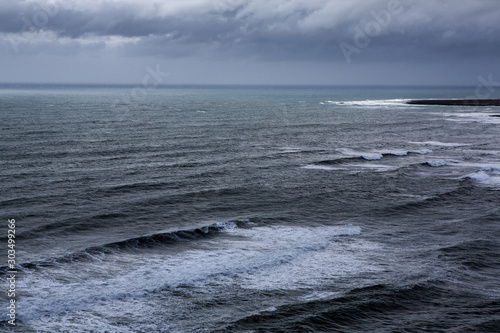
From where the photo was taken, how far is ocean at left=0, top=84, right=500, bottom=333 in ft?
59.1

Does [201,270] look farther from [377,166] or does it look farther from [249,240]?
[377,166]

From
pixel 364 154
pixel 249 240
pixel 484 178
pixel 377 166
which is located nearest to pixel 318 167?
pixel 377 166

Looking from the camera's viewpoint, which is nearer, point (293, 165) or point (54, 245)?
point (54, 245)

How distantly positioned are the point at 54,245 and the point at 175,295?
8.53 m

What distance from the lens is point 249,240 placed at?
85.1ft

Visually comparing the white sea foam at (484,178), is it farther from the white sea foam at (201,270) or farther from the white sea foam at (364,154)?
the white sea foam at (201,270)

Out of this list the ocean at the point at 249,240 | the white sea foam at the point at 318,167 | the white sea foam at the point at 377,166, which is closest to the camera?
the ocean at the point at 249,240

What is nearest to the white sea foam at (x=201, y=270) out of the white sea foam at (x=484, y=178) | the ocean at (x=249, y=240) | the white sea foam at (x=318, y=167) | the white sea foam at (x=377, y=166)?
the ocean at (x=249, y=240)

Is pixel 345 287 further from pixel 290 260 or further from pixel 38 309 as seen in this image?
pixel 38 309

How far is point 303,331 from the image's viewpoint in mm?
16922

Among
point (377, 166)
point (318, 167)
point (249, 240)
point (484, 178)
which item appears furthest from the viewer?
point (377, 166)

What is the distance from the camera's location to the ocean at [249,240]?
709 inches

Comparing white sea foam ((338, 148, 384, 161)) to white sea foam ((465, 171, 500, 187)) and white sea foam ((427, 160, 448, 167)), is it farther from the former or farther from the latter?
white sea foam ((465, 171, 500, 187))

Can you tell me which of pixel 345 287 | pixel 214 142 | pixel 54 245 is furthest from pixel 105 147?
pixel 345 287
